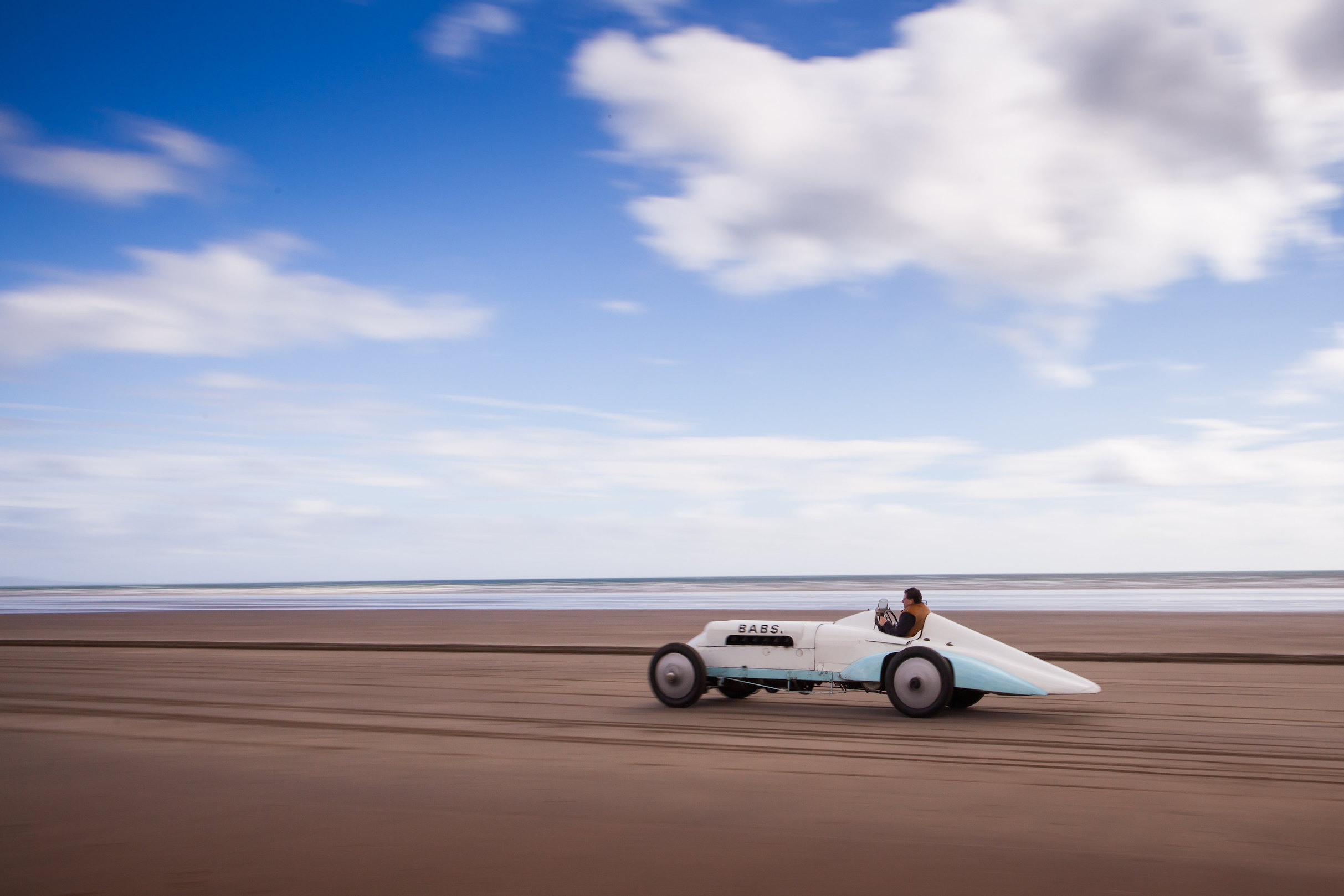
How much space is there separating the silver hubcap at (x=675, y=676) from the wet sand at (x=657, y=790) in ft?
1.16

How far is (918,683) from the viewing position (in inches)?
350

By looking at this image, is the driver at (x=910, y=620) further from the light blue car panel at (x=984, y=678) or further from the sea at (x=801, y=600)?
the sea at (x=801, y=600)

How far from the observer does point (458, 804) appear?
19.4 ft

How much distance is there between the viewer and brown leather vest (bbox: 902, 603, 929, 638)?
948cm

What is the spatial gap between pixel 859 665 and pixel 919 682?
69 centimetres

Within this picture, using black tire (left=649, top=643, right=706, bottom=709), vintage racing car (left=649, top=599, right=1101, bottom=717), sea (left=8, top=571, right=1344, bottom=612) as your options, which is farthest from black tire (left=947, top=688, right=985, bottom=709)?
sea (left=8, top=571, right=1344, bottom=612)

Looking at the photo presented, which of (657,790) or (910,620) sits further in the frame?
(910,620)

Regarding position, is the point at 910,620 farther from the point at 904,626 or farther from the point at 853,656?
the point at 853,656

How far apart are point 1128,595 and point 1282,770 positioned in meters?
41.8

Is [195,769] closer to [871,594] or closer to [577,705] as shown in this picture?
[577,705]

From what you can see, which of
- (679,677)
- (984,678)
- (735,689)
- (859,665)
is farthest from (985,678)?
(679,677)

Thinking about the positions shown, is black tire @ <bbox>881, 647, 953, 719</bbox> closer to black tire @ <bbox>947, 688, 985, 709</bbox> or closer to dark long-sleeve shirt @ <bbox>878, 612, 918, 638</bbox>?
dark long-sleeve shirt @ <bbox>878, 612, 918, 638</bbox>

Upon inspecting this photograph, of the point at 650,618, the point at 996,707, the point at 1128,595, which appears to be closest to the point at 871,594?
the point at 1128,595

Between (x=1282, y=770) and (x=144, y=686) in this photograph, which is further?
(x=144, y=686)
